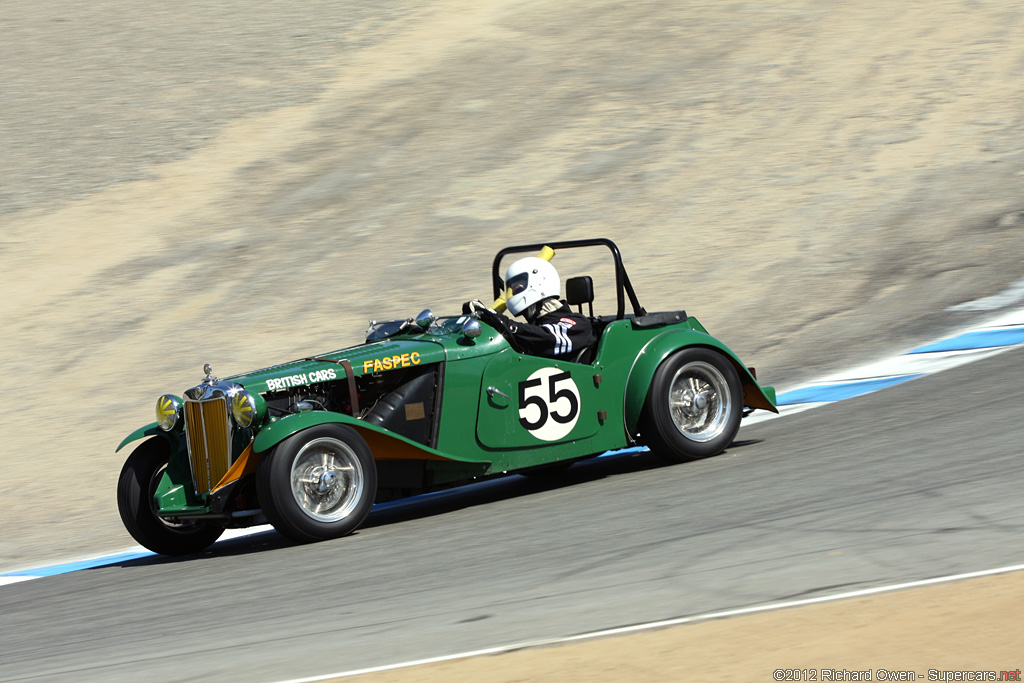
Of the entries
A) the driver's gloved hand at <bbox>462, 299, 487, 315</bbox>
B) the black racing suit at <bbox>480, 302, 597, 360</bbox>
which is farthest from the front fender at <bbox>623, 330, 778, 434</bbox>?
the driver's gloved hand at <bbox>462, 299, 487, 315</bbox>

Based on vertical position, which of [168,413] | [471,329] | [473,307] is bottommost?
[168,413]

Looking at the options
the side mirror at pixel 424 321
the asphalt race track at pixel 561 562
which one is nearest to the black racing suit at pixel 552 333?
the side mirror at pixel 424 321

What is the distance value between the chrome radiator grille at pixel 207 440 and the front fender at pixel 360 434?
28 cm

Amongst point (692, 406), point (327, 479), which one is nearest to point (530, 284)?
point (692, 406)

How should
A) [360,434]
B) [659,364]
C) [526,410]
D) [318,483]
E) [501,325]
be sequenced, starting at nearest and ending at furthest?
[318,483]
[360,434]
[526,410]
[501,325]
[659,364]

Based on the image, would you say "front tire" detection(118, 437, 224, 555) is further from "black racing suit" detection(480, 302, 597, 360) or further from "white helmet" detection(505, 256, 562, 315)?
"white helmet" detection(505, 256, 562, 315)

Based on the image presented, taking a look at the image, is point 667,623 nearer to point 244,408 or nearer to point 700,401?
point 244,408

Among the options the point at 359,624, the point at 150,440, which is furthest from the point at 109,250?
the point at 359,624

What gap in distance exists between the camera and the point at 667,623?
15.1ft

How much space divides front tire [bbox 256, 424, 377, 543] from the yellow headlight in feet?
0.99

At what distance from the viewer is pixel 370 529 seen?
24.8 ft

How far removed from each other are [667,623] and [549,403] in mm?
3291

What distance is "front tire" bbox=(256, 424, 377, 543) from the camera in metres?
6.76

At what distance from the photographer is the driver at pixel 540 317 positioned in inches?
312
